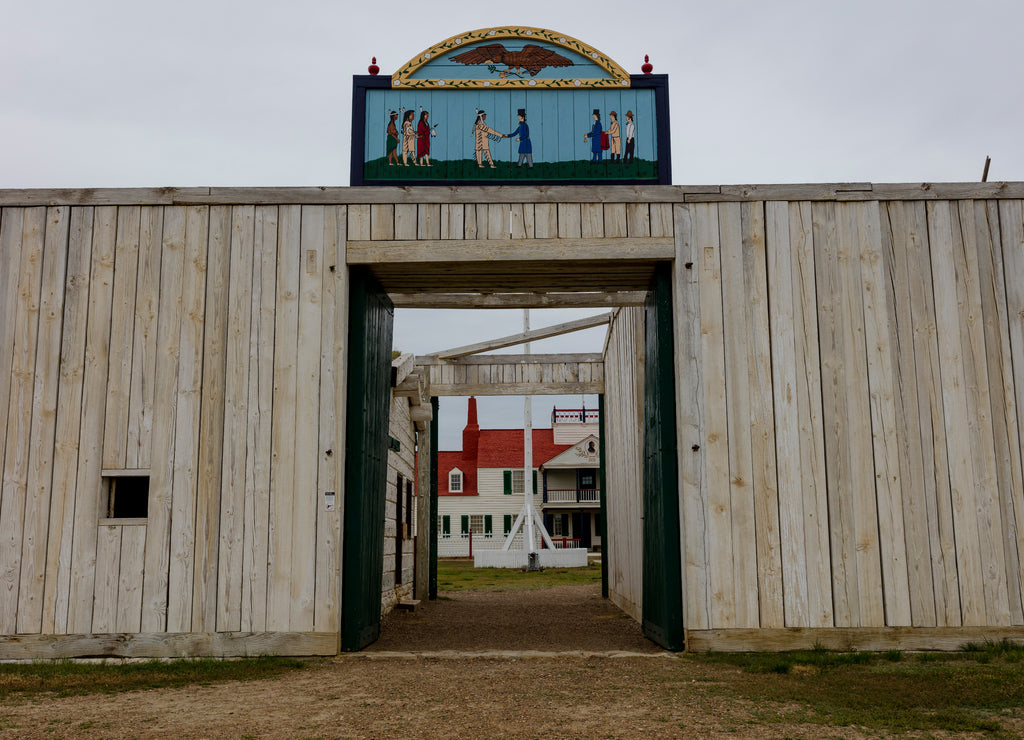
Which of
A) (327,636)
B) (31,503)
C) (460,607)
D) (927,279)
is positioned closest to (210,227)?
(31,503)

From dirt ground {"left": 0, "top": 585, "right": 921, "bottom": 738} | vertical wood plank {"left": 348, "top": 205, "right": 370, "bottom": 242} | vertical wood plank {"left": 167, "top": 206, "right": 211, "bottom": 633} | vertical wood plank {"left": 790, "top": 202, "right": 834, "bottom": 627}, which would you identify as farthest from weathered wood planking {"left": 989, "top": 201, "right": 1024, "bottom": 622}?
vertical wood plank {"left": 167, "top": 206, "right": 211, "bottom": 633}

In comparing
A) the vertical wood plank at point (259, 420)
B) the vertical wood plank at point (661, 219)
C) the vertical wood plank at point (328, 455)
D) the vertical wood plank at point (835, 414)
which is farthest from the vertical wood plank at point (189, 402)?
the vertical wood plank at point (835, 414)

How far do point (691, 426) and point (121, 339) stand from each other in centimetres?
512

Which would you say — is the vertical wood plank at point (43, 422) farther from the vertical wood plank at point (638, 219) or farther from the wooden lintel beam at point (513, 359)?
the wooden lintel beam at point (513, 359)

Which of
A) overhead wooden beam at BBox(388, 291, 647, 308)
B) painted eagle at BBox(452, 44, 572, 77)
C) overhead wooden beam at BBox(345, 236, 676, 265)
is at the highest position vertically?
painted eagle at BBox(452, 44, 572, 77)

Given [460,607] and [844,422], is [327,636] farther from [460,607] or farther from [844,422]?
[460,607]

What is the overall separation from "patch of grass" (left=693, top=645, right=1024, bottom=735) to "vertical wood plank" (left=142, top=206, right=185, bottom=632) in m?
4.59

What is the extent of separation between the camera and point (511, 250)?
27.6 ft

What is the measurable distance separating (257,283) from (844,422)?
17.6 feet

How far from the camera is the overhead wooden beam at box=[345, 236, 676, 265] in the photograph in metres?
8.37

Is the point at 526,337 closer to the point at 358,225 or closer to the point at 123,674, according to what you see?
the point at 358,225

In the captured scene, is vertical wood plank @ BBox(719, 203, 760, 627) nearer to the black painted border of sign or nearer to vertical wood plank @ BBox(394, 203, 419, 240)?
the black painted border of sign

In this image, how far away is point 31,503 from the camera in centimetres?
793

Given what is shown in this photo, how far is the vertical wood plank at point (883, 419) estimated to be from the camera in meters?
7.77
